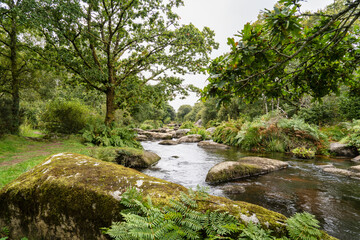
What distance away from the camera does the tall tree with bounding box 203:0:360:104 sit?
6.10ft

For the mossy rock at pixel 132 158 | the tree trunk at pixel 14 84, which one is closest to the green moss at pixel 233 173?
the mossy rock at pixel 132 158

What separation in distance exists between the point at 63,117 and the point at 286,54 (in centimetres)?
1246

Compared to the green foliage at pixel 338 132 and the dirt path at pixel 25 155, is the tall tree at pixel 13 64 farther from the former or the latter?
the green foliage at pixel 338 132

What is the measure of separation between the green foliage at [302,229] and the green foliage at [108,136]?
351 inches

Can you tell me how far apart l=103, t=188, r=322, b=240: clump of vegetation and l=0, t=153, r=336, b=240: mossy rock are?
0.14m

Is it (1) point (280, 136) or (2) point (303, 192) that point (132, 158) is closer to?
(2) point (303, 192)

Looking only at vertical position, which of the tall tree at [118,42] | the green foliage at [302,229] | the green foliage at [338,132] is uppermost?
the tall tree at [118,42]

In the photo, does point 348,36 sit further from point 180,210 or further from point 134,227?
point 134,227

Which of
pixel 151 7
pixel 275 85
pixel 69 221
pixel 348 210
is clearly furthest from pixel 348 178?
pixel 151 7

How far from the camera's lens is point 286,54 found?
270 centimetres

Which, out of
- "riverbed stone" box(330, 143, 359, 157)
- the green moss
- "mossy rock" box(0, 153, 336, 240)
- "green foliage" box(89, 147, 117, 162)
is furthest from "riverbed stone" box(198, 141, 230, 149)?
"mossy rock" box(0, 153, 336, 240)

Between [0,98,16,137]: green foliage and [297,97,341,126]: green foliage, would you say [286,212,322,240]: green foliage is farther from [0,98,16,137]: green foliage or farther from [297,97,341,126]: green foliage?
[297,97,341,126]: green foliage

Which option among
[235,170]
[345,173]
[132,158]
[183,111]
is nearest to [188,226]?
[235,170]

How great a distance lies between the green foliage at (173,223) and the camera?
49.9 inches
